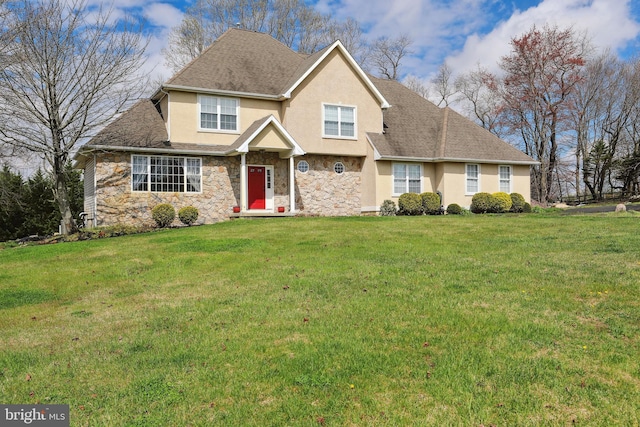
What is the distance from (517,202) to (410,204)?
21.4 feet

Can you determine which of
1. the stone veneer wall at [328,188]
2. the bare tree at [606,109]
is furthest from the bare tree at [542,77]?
the stone veneer wall at [328,188]

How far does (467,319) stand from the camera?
5609 millimetres

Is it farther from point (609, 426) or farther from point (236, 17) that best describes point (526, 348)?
point (236, 17)

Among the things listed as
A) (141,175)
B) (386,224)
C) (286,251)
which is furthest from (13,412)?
(141,175)

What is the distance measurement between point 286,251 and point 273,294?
3.95 metres

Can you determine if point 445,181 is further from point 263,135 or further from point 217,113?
point 217,113

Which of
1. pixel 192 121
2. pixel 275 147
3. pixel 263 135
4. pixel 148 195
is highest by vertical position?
pixel 192 121

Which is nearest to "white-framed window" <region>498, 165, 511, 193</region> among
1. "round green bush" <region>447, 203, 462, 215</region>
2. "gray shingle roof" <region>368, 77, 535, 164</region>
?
"gray shingle roof" <region>368, 77, 535, 164</region>

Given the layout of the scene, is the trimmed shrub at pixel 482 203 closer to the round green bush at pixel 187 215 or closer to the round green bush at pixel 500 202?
the round green bush at pixel 500 202

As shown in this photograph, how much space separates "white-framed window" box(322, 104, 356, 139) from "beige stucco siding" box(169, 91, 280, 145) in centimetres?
341

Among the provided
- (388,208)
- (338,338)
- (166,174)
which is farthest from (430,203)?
(338,338)

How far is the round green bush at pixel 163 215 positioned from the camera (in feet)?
61.5

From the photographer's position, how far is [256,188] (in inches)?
846

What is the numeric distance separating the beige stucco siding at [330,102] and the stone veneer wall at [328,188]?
0.64 m
